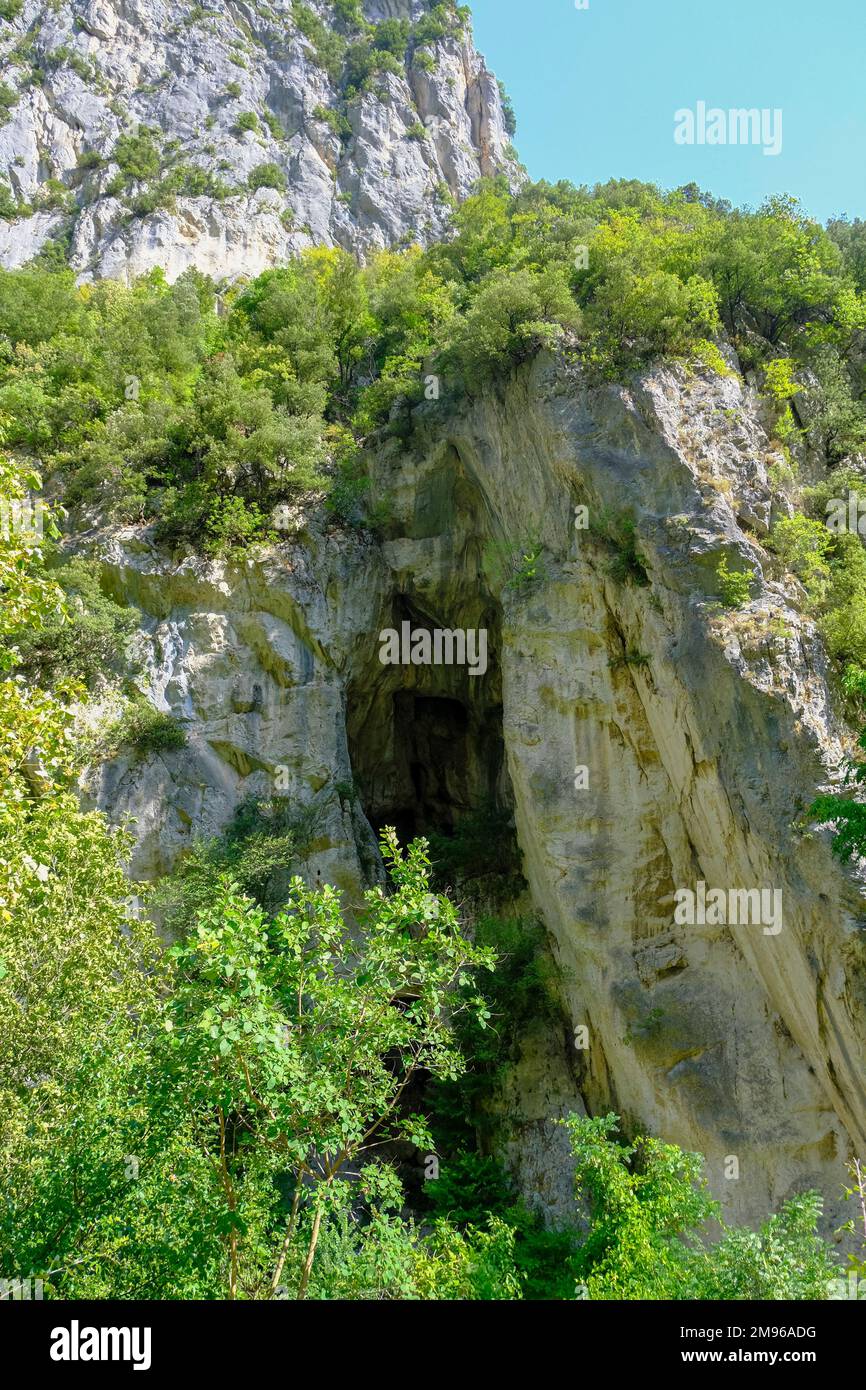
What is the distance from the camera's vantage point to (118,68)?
45.1m

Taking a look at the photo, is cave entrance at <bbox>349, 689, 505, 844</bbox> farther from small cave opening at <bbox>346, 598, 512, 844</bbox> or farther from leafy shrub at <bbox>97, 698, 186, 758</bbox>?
leafy shrub at <bbox>97, 698, 186, 758</bbox>

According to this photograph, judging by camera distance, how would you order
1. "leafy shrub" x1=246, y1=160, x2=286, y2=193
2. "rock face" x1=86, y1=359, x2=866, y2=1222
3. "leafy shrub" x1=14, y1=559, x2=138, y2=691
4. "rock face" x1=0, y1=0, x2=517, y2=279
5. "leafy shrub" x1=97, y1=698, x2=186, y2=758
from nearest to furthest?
"rock face" x1=86, y1=359, x2=866, y2=1222 < "leafy shrub" x1=97, y1=698, x2=186, y2=758 < "leafy shrub" x1=14, y1=559, x2=138, y2=691 < "rock face" x1=0, y1=0, x2=517, y2=279 < "leafy shrub" x1=246, y1=160, x2=286, y2=193

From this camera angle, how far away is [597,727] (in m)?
15.9

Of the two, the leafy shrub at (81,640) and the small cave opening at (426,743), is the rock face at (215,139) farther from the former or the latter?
the small cave opening at (426,743)

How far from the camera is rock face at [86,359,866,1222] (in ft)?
40.9

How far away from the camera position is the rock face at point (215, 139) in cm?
3959

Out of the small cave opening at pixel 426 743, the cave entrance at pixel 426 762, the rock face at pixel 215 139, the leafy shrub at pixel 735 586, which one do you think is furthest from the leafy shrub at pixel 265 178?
the leafy shrub at pixel 735 586

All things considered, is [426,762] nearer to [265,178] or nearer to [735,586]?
[735,586]

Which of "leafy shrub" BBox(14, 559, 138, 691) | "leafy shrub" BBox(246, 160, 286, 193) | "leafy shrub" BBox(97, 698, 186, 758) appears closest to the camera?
"leafy shrub" BBox(97, 698, 186, 758)

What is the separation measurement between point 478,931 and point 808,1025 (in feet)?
A: 21.6

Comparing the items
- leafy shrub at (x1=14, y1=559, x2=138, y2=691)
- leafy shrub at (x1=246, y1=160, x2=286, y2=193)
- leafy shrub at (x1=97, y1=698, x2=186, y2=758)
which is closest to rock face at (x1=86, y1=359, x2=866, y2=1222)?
leafy shrub at (x1=97, y1=698, x2=186, y2=758)

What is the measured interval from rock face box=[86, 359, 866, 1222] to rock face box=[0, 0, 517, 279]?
24.7m

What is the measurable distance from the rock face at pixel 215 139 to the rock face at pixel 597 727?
2470 centimetres
